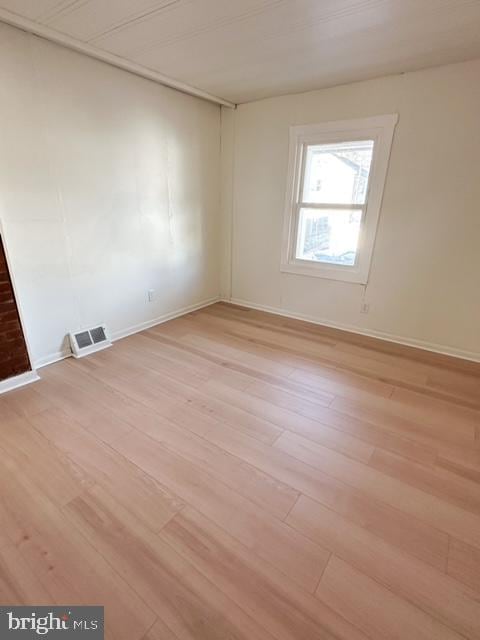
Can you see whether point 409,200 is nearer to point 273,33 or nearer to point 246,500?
point 273,33

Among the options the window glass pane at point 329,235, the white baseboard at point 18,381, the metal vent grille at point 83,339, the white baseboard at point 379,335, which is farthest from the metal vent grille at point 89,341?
the window glass pane at point 329,235

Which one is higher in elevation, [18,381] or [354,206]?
[354,206]

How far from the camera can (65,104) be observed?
2395 mm

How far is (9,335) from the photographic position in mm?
2230

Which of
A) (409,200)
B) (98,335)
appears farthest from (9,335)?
(409,200)

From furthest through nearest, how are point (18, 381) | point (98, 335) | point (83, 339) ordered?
1. point (98, 335)
2. point (83, 339)
3. point (18, 381)

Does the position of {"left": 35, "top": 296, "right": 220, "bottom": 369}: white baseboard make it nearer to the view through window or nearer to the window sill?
the window sill

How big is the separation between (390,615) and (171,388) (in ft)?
5.70

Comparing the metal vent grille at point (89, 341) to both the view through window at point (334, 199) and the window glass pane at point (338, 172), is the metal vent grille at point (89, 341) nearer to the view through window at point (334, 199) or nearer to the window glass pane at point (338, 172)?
the view through window at point (334, 199)

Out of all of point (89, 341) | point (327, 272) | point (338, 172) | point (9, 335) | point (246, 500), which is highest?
point (338, 172)

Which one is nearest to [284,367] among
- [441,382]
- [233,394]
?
[233,394]

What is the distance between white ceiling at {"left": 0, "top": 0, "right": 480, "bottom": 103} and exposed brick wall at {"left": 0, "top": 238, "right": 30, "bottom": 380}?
156 centimetres

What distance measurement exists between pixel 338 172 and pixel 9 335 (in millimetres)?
3312

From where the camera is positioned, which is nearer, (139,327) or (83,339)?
(83,339)
